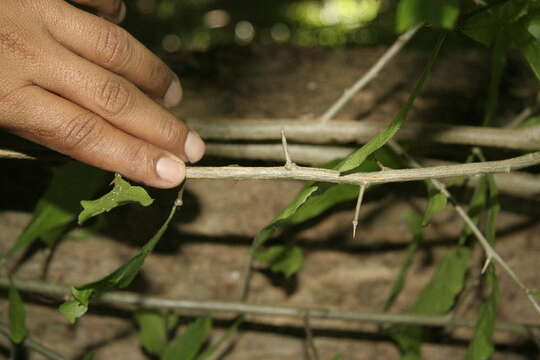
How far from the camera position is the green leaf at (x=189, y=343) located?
3.93 ft

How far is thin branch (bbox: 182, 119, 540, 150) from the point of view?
118 cm

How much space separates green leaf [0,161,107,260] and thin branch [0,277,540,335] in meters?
0.17

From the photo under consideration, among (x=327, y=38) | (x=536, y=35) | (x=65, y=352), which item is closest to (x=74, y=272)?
(x=65, y=352)

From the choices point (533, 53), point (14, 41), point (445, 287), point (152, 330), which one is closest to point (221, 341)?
point (152, 330)

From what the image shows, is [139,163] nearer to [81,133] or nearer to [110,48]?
[81,133]

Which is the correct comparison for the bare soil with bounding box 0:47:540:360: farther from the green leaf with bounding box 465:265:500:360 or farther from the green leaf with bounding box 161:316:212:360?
the green leaf with bounding box 465:265:500:360

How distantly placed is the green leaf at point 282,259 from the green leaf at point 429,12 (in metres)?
0.88

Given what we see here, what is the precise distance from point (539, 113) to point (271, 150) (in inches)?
34.9

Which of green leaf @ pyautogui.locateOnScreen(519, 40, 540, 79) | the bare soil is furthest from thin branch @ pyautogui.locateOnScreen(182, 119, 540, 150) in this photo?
green leaf @ pyautogui.locateOnScreen(519, 40, 540, 79)

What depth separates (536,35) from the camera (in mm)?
746

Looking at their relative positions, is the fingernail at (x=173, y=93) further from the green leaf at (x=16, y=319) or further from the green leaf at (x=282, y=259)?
the green leaf at (x=16, y=319)

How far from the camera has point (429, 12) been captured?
47 centimetres

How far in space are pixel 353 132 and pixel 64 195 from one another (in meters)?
0.81

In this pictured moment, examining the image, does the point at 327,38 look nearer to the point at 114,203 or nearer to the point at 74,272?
the point at 74,272
